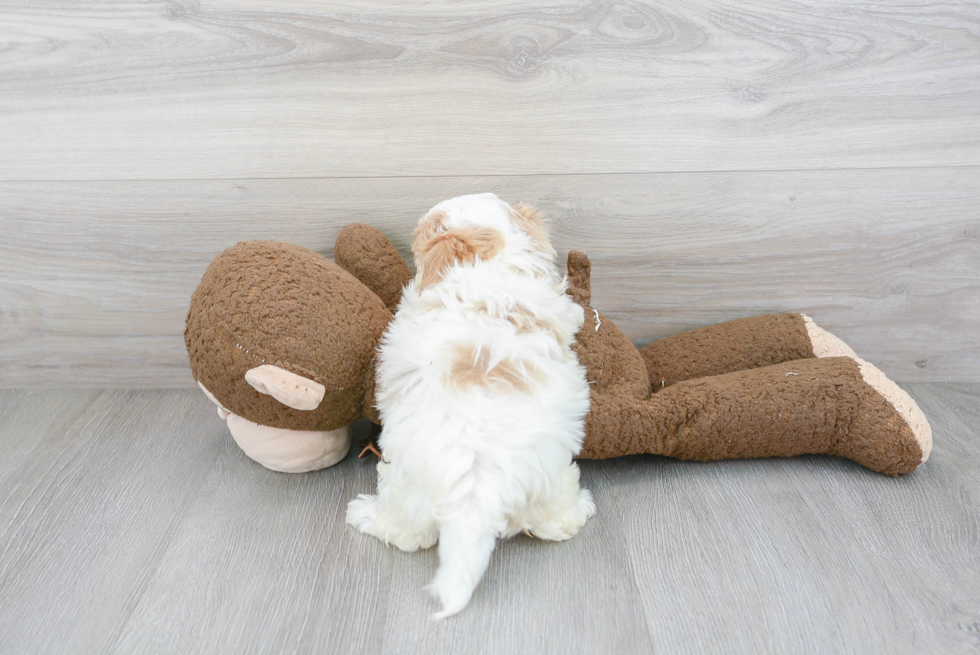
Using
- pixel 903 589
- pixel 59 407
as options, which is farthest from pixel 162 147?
pixel 903 589

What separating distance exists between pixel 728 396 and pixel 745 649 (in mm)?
344

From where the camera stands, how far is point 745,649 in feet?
2.12

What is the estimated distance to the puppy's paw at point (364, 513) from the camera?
2.63ft

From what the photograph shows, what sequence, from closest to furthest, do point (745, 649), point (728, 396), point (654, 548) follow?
point (745, 649) → point (654, 548) → point (728, 396)

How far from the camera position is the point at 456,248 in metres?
0.78

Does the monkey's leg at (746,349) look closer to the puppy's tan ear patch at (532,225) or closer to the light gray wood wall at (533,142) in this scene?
the light gray wood wall at (533,142)

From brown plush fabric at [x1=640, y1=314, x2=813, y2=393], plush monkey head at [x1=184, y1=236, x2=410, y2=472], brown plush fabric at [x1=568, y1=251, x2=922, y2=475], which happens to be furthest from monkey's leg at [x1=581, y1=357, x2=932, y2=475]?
plush monkey head at [x1=184, y1=236, x2=410, y2=472]

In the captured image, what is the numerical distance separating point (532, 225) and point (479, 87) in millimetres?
269

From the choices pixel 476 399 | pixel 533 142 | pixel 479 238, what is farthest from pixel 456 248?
pixel 533 142

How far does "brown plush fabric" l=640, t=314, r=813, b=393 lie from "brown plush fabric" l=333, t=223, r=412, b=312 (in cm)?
44

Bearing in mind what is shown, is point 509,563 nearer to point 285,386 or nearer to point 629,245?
point 285,386

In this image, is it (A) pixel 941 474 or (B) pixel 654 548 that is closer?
(B) pixel 654 548

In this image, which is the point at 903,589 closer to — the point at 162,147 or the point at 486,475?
the point at 486,475

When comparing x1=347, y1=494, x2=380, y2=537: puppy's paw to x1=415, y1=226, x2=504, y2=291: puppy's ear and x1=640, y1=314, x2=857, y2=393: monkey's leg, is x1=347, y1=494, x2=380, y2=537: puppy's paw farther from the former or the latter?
x1=640, y1=314, x2=857, y2=393: monkey's leg
